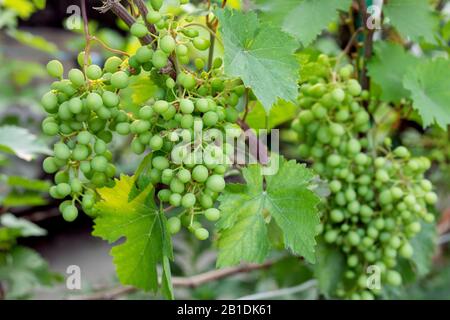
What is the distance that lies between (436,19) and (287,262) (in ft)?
2.28

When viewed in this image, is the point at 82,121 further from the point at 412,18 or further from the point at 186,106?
the point at 412,18

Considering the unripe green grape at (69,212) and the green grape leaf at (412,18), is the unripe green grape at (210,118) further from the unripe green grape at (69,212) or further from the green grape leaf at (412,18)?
the green grape leaf at (412,18)

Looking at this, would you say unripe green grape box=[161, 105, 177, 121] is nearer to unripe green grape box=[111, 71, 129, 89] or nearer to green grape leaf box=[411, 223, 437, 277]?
unripe green grape box=[111, 71, 129, 89]

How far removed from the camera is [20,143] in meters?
1.19

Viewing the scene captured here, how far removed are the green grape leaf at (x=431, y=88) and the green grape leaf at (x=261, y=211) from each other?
0.29 m

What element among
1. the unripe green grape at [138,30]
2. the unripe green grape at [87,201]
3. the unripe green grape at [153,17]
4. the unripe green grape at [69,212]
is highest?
the unripe green grape at [153,17]

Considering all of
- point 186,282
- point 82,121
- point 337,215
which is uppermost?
point 82,121

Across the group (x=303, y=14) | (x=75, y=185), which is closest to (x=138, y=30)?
(x=75, y=185)

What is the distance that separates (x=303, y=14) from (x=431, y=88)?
0.89 feet

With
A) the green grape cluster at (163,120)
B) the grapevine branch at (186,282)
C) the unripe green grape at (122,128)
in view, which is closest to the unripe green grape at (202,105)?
the green grape cluster at (163,120)

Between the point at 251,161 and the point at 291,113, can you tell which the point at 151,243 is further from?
the point at 291,113

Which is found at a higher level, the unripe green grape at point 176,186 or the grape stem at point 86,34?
the grape stem at point 86,34

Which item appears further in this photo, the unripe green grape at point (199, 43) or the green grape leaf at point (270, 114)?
the green grape leaf at point (270, 114)

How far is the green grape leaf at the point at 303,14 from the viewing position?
3.00 ft
